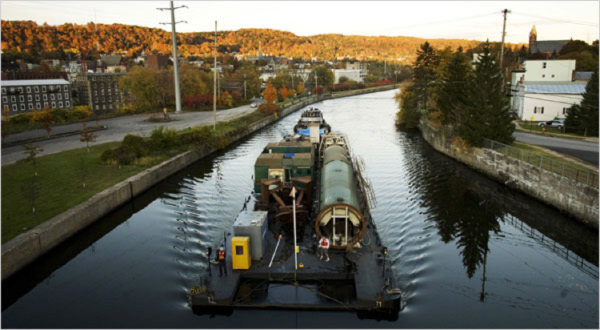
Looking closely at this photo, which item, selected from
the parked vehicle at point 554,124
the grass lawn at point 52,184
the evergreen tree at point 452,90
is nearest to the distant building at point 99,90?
the grass lawn at point 52,184

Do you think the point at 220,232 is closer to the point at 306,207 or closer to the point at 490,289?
the point at 306,207

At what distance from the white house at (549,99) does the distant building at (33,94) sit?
8706cm

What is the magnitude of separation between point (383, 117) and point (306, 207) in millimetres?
63305

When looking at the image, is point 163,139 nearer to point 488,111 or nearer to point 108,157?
point 108,157

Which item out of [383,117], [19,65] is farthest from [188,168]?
[19,65]

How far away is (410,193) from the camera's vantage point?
108 feet

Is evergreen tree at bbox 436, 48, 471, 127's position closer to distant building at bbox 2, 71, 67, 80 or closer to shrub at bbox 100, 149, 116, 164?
shrub at bbox 100, 149, 116, 164

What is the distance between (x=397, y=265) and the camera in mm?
20375

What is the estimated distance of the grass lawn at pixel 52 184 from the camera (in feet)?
74.8

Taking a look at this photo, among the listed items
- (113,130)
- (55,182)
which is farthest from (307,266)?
(113,130)

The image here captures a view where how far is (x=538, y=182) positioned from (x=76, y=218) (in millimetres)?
31275

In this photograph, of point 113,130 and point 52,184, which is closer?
point 52,184

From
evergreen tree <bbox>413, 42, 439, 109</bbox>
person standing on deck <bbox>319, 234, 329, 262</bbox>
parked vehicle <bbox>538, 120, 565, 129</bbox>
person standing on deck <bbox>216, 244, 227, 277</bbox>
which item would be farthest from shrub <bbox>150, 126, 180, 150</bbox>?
parked vehicle <bbox>538, 120, 565, 129</bbox>

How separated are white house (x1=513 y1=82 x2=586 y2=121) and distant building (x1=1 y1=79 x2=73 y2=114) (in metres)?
87.1
